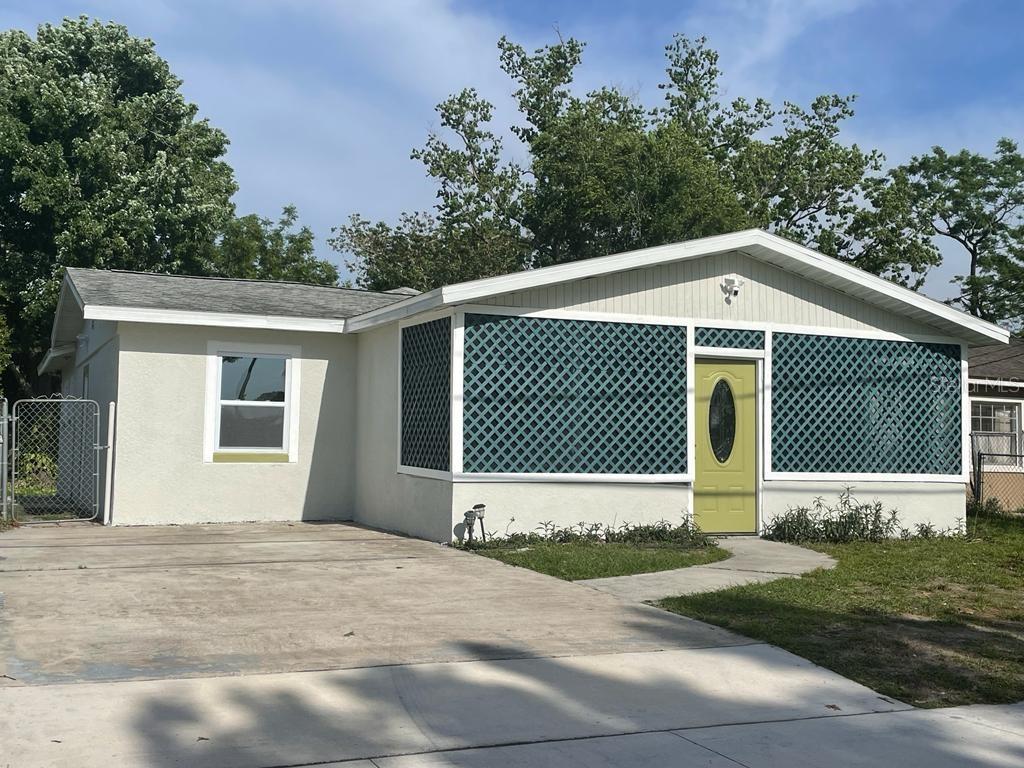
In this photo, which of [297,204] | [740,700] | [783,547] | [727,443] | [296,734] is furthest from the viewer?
[297,204]

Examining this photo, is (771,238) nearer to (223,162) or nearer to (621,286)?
(621,286)

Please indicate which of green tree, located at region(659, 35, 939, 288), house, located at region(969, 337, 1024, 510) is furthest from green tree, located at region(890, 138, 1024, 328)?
house, located at region(969, 337, 1024, 510)

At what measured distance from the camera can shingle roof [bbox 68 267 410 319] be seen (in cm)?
1388

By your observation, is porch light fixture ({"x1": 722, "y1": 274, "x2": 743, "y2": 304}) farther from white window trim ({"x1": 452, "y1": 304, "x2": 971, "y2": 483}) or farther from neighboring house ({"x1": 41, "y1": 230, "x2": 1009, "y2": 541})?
white window trim ({"x1": 452, "y1": 304, "x2": 971, "y2": 483})

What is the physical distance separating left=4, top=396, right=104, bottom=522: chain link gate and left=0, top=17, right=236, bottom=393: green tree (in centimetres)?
370

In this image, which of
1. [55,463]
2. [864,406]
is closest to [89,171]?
[55,463]

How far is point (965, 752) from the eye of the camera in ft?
16.5

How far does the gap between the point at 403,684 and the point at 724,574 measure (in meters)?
4.96

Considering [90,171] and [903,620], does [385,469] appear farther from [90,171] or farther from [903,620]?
[90,171]

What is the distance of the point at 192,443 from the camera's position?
45.9ft

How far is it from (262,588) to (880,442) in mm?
8666

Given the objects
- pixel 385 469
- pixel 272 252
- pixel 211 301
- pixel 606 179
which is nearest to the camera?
pixel 385 469

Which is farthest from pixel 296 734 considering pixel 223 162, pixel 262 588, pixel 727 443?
pixel 223 162

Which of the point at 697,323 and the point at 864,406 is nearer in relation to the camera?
the point at 697,323
